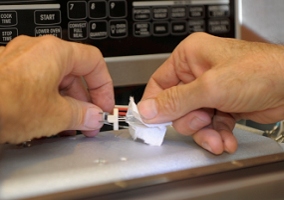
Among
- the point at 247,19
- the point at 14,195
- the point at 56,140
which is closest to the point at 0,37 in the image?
the point at 56,140

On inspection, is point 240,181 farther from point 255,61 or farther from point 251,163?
point 255,61

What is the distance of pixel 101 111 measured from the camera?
0.55m

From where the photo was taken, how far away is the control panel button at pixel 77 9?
26.9 inches

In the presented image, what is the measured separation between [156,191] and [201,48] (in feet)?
0.74

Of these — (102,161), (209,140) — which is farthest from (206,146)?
(102,161)

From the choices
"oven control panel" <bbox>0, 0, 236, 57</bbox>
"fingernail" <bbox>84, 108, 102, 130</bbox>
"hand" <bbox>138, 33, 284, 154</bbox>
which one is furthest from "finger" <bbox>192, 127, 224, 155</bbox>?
"oven control panel" <bbox>0, 0, 236, 57</bbox>

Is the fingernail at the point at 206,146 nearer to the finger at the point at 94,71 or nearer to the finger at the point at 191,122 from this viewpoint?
the finger at the point at 191,122

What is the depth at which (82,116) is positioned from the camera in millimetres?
527

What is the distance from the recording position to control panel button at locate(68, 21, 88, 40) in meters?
0.69

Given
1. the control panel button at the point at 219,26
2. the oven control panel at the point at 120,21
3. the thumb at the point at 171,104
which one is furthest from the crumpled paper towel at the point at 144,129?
the control panel button at the point at 219,26

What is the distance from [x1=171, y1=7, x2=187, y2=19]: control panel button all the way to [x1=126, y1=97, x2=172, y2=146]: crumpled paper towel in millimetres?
276

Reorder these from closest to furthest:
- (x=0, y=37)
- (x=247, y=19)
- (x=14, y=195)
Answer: (x=14, y=195)
(x=0, y=37)
(x=247, y=19)

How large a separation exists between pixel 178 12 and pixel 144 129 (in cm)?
31

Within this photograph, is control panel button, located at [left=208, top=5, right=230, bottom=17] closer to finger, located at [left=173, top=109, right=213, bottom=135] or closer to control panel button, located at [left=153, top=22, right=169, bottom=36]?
control panel button, located at [left=153, top=22, right=169, bottom=36]
